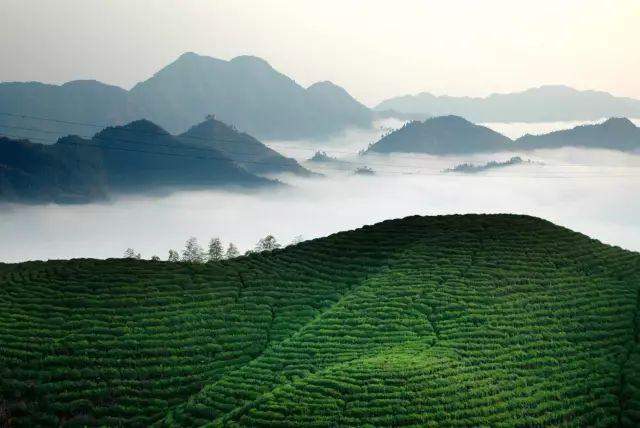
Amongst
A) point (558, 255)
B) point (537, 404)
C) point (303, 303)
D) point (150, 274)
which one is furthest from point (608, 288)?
point (150, 274)

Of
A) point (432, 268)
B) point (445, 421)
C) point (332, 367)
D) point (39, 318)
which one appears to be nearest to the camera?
point (445, 421)

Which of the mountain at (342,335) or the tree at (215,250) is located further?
the tree at (215,250)

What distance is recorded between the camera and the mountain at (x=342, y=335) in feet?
85.6

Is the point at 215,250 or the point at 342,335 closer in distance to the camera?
the point at 342,335

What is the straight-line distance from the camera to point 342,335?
3353 centimetres

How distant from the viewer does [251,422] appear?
2494 centimetres

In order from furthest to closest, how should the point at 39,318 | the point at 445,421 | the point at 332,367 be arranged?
the point at 39,318
the point at 332,367
the point at 445,421

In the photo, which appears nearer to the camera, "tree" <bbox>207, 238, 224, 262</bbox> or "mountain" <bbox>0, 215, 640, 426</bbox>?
"mountain" <bbox>0, 215, 640, 426</bbox>

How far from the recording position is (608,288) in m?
37.9

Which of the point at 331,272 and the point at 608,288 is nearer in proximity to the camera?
the point at 608,288

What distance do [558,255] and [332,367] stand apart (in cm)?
2132

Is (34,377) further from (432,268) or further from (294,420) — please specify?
(432,268)

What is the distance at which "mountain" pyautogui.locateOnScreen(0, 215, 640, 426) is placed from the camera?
26.1 meters

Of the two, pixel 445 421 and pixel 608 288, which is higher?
pixel 608 288
